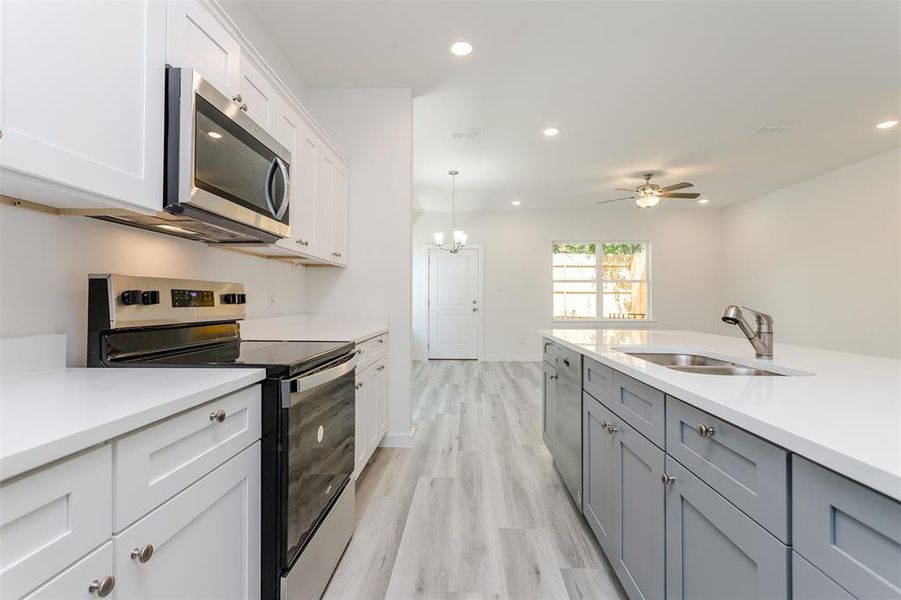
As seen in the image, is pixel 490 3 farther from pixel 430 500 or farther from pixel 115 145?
pixel 430 500

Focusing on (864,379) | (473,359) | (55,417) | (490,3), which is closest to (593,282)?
(473,359)

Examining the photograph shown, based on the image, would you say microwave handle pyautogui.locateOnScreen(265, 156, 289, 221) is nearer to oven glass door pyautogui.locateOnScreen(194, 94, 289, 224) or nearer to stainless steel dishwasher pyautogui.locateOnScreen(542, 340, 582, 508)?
oven glass door pyautogui.locateOnScreen(194, 94, 289, 224)

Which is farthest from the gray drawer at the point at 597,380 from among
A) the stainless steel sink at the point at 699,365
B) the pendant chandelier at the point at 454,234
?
the pendant chandelier at the point at 454,234

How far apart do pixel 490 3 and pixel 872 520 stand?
2.62 meters

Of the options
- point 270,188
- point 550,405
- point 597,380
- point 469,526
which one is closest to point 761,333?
point 597,380

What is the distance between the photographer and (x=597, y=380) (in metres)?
1.73

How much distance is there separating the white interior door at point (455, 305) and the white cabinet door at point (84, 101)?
6237 mm

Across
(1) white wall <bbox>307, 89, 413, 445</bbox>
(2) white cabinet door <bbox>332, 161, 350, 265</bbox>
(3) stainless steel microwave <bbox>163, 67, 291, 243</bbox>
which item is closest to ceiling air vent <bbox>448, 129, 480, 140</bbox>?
(1) white wall <bbox>307, 89, 413, 445</bbox>

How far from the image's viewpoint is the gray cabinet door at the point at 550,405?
249 cm

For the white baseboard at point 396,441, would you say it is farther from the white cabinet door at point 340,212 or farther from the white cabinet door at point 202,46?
the white cabinet door at point 202,46

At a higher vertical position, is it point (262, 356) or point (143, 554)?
point (262, 356)

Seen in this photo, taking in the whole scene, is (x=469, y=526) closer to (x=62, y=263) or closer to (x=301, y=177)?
(x=62, y=263)

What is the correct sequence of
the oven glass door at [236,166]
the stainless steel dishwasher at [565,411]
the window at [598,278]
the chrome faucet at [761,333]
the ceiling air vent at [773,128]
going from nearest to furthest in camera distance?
the oven glass door at [236,166]
the chrome faucet at [761,333]
the stainless steel dishwasher at [565,411]
the ceiling air vent at [773,128]
the window at [598,278]

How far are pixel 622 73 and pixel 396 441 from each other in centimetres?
319
